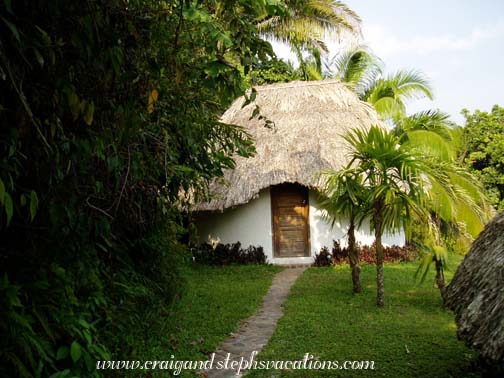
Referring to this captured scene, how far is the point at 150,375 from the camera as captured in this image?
160 inches

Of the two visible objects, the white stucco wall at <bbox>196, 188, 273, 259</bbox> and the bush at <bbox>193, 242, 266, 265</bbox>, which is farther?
the white stucco wall at <bbox>196, 188, 273, 259</bbox>

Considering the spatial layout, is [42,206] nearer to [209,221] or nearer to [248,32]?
[248,32]

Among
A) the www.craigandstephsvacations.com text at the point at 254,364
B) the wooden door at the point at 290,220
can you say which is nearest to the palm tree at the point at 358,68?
the wooden door at the point at 290,220

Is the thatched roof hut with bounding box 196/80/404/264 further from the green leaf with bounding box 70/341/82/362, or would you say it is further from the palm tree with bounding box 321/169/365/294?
the green leaf with bounding box 70/341/82/362

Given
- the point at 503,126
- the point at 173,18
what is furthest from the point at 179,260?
the point at 503,126

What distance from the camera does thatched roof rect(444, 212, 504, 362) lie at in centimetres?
279

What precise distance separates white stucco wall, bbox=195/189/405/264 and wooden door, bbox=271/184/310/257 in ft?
0.64

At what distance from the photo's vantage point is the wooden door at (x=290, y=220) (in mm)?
12547

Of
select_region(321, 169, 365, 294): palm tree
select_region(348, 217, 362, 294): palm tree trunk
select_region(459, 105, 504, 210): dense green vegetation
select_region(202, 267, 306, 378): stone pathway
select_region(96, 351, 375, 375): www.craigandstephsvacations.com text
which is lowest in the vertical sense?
select_region(202, 267, 306, 378): stone pathway

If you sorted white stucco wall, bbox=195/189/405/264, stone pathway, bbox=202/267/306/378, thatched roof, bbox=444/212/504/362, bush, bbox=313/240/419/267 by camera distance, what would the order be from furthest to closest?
1. white stucco wall, bbox=195/189/405/264
2. bush, bbox=313/240/419/267
3. stone pathway, bbox=202/267/306/378
4. thatched roof, bbox=444/212/504/362

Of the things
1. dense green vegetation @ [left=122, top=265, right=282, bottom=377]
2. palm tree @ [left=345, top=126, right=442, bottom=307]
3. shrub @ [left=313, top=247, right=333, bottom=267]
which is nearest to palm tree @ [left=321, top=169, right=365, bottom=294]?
palm tree @ [left=345, top=126, right=442, bottom=307]

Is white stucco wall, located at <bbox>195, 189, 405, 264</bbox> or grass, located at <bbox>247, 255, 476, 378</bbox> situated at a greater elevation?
white stucco wall, located at <bbox>195, 189, 405, 264</bbox>

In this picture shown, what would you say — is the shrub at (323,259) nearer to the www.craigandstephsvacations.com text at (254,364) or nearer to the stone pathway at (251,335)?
the stone pathway at (251,335)

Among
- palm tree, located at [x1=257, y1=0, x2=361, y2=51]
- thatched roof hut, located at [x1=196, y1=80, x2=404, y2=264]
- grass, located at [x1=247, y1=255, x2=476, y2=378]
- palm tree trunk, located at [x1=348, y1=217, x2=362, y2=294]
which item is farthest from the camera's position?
palm tree, located at [x1=257, y1=0, x2=361, y2=51]
